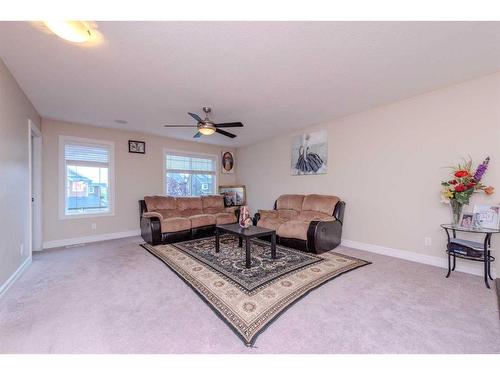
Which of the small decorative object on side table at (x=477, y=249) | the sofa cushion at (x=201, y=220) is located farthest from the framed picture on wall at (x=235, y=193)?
the small decorative object on side table at (x=477, y=249)

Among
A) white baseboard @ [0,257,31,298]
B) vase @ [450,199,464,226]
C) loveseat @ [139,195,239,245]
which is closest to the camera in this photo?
white baseboard @ [0,257,31,298]

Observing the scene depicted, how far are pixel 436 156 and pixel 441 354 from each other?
262 centimetres

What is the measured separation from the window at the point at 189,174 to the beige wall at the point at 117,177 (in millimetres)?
218

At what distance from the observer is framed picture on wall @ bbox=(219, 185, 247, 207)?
620 centimetres

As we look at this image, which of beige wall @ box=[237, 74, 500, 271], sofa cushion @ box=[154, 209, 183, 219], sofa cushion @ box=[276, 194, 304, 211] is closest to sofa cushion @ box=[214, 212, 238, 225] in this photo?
sofa cushion @ box=[154, 209, 183, 219]

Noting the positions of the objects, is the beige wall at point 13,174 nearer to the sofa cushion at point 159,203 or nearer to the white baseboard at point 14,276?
the white baseboard at point 14,276

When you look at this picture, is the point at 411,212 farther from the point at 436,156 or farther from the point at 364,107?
the point at 364,107

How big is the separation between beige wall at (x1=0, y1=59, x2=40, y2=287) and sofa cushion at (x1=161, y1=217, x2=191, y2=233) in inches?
71.2

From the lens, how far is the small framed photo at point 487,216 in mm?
2395

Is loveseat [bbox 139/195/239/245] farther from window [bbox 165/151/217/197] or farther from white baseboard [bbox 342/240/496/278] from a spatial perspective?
white baseboard [bbox 342/240/496/278]

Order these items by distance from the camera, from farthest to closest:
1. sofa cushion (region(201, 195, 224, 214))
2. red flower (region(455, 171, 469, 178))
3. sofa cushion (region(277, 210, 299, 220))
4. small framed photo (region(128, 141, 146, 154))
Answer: sofa cushion (region(201, 195, 224, 214)), small framed photo (region(128, 141, 146, 154)), sofa cushion (region(277, 210, 299, 220)), red flower (region(455, 171, 469, 178))

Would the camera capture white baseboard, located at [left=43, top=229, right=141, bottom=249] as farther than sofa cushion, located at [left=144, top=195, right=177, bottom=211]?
No
